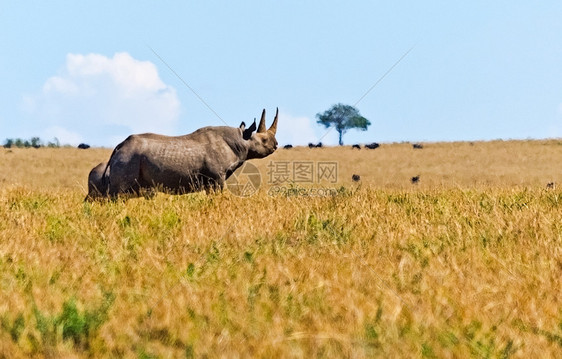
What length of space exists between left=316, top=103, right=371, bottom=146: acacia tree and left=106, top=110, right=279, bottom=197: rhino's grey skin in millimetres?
81525

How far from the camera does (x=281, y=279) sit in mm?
4648

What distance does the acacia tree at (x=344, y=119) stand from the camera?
309ft

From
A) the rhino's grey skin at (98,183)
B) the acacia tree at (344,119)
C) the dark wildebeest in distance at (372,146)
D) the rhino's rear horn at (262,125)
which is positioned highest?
the acacia tree at (344,119)

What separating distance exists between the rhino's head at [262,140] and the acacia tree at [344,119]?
80.0m

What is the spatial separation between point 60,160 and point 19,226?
119 ft

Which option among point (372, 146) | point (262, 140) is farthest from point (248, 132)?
point (372, 146)

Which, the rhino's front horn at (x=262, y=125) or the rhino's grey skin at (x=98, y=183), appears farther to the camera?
the rhino's front horn at (x=262, y=125)

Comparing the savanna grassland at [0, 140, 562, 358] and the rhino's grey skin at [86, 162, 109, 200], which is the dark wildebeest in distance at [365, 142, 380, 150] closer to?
the rhino's grey skin at [86, 162, 109, 200]

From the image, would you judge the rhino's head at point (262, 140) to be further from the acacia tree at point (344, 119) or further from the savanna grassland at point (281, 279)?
the acacia tree at point (344, 119)

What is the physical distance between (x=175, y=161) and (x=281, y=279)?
7.04 meters

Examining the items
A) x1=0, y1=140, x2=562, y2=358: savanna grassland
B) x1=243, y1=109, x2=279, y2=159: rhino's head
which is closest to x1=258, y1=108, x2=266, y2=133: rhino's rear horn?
x1=243, y1=109, x2=279, y2=159: rhino's head

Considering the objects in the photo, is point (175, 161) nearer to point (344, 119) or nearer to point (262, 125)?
point (262, 125)

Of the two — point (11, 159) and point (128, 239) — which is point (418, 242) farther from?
point (11, 159)

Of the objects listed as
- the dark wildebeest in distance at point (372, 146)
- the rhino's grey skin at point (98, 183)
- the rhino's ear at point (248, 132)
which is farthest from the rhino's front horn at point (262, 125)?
the dark wildebeest in distance at point (372, 146)
